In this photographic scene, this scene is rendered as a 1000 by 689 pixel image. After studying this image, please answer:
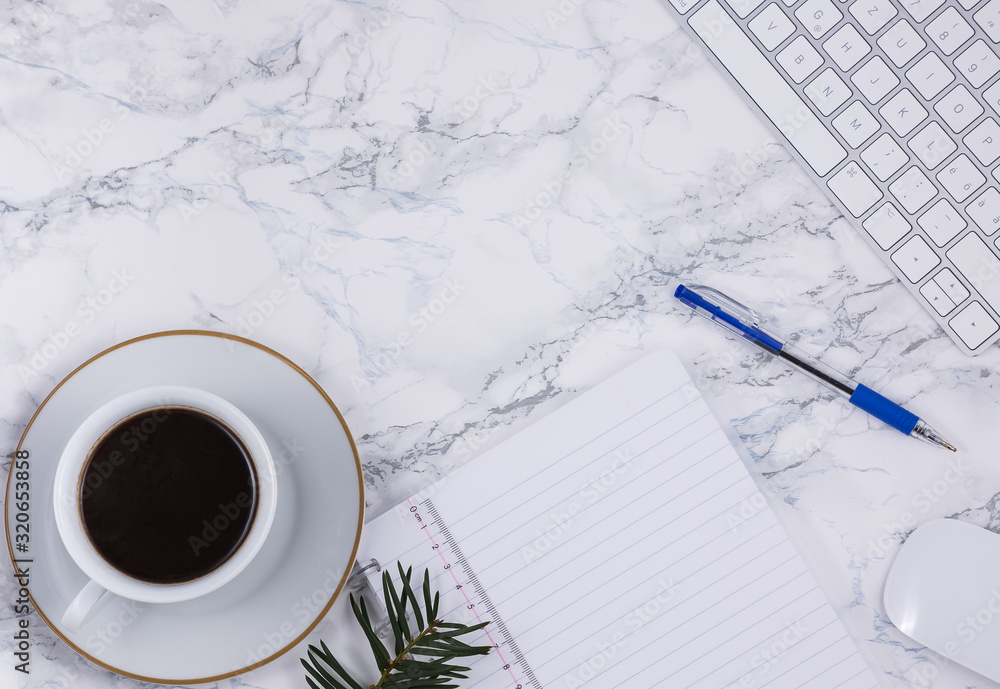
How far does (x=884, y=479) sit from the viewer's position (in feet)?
2.70

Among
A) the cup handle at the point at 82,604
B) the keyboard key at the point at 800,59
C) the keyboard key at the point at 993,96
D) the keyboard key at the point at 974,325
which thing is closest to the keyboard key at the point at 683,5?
the keyboard key at the point at 800,59

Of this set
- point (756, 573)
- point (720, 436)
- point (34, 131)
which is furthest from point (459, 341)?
point (34, 131)

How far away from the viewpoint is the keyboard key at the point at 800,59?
779 mm

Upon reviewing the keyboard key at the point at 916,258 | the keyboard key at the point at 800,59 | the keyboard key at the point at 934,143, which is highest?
the keyboard key at the point at 800,59

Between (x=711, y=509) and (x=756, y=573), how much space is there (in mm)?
82

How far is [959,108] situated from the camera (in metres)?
0.78

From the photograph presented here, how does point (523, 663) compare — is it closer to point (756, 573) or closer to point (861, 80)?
point (756, 573)

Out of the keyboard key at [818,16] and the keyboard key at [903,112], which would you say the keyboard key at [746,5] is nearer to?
the keyboard key at [818,16]
